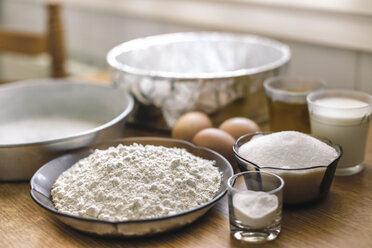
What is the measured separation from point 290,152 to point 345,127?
176mm

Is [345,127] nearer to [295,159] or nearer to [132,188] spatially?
[295,159]

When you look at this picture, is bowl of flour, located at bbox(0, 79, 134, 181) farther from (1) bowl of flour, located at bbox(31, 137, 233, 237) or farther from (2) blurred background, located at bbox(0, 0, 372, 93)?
(2) blurred background, located at bbox(0, 0, 372, 93)

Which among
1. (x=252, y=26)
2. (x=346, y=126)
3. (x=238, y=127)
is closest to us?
(x=346, y=126)

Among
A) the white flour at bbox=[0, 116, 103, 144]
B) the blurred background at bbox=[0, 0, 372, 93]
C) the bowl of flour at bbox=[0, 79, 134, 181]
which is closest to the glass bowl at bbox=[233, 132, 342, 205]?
the bowl of flour at bbox=[0, 79, 134, 181]

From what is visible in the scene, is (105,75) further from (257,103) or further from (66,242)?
(66,242)

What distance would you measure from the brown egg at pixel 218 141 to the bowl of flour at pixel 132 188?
0.04 m

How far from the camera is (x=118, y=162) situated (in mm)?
821

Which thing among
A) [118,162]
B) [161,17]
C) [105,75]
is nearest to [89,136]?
[118,162]

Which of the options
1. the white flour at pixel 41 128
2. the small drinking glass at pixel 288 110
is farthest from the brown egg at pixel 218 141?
the white flour at pixel 41 128

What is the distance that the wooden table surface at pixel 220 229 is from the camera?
0.73m

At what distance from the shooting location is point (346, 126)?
0.91 metres

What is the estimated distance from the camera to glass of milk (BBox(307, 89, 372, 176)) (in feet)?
2.98

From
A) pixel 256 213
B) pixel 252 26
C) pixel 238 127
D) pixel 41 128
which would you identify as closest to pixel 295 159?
pixel 256 213

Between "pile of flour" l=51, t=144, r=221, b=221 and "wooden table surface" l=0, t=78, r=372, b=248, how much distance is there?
40mm
